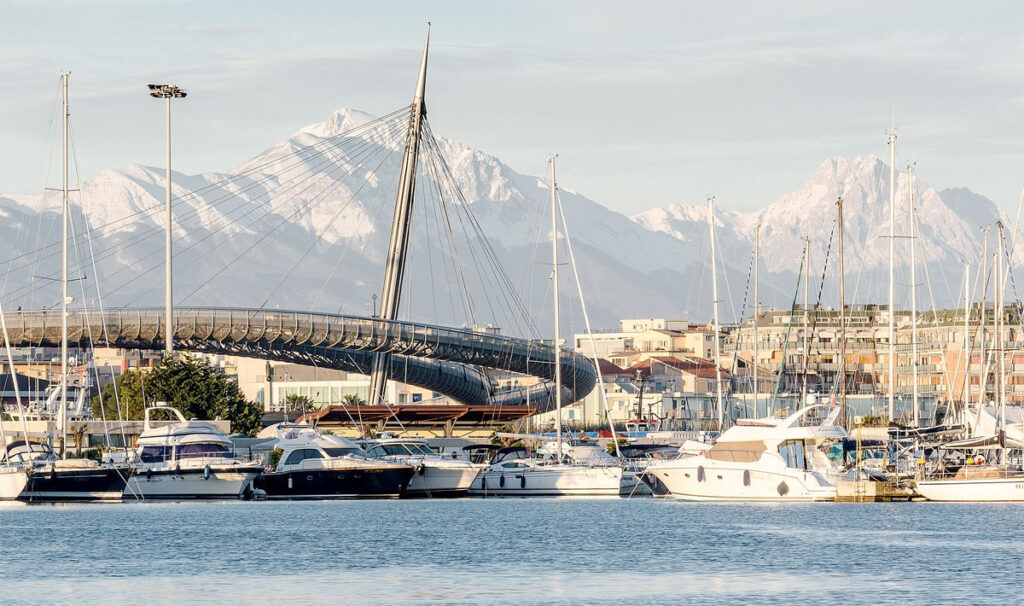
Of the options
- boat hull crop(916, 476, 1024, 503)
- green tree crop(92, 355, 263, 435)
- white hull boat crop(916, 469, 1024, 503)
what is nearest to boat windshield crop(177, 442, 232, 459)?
green tree crop(92, 355, 263, 435)

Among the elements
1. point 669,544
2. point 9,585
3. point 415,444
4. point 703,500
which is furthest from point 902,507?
point 9,585

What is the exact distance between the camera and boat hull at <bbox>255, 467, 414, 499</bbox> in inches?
3223

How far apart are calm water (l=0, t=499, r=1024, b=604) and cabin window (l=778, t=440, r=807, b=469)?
2538mm

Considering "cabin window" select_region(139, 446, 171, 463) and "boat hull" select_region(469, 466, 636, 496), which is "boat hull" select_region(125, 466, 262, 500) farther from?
"boat hull" select_region(469, 466, 636, 496)

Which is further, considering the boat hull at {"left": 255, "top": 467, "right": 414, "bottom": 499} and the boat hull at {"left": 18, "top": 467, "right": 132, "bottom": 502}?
the boat hull at {"left": 255, "top": 467, "right": 414, "bottom": 499}

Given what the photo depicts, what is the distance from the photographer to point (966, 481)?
71.9 meters

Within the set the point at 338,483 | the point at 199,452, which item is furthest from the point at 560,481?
the point at 199,452

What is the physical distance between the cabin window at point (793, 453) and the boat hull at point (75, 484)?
28490mm

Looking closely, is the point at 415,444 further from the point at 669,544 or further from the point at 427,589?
the point at 427,589

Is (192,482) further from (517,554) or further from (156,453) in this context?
(517,554)

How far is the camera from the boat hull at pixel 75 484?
258 ft

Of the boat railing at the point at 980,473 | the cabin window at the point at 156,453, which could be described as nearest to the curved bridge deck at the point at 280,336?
the cabin window at the point at 156,453

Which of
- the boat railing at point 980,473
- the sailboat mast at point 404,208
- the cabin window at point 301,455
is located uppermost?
the sailboat mast at point 404,208

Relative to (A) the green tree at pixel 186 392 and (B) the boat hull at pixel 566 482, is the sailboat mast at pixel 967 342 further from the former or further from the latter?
(A) the green tree at pixel 186 392
